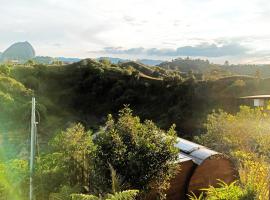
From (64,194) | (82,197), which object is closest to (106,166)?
(64,194)

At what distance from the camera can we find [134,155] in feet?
32.1

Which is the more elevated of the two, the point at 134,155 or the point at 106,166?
the point at 134,155

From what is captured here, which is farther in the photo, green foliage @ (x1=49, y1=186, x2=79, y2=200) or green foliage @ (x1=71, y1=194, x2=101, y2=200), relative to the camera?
green foliage @ (x1=49, y1=186, x2=79, y2=200)

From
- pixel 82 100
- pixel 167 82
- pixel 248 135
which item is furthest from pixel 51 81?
pixel 248 135

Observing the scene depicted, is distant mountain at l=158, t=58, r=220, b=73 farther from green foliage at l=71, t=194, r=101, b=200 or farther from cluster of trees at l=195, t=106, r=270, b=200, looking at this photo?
green foliage at l=71, t=194, r=101, b=200

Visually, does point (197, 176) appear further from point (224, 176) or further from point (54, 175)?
point (54, 175)

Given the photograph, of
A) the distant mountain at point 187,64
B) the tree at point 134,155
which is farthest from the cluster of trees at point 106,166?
the distant mountain at point 187,64

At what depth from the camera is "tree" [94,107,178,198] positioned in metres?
9.87

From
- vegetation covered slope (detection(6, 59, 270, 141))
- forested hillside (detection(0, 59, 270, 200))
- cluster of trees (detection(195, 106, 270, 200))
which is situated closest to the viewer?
cluster of trees (detection(195, 106, 270, 200))

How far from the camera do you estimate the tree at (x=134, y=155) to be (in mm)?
9867

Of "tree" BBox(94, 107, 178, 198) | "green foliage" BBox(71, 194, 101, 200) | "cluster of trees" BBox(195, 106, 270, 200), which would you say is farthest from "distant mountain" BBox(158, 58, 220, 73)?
"green foliage" BBox(71, 194, 101, 200)

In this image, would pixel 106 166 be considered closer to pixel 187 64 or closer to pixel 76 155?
pixel 76 155

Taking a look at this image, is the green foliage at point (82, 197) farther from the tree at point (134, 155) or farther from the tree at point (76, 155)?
the tree at point (76, 155)

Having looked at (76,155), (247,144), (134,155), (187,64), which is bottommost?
(247,144)
